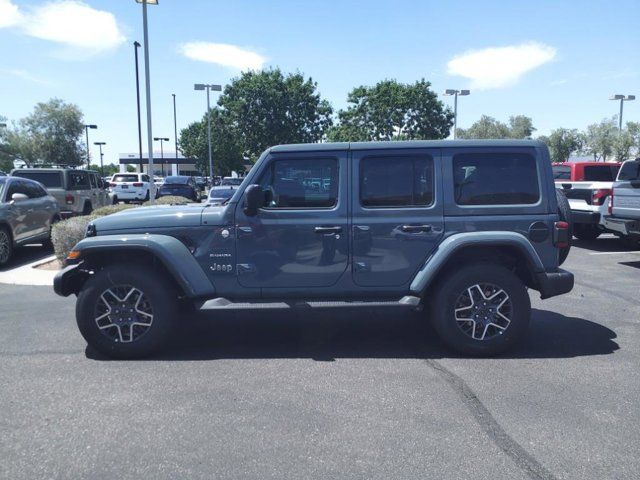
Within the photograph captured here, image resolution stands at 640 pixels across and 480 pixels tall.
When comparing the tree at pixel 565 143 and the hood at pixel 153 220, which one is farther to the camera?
the tree at pixel 565 143

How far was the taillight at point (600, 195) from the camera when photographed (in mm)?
11883

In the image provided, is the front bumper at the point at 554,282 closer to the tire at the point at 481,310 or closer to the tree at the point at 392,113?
the tire at the point at 481,310

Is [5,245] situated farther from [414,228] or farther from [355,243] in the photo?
[414,228]

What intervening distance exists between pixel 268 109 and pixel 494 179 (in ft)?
131

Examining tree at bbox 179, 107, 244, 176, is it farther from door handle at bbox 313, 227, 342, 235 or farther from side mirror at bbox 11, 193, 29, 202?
door handle at bbox 313, 227, 342, 235

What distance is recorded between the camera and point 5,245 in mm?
10422

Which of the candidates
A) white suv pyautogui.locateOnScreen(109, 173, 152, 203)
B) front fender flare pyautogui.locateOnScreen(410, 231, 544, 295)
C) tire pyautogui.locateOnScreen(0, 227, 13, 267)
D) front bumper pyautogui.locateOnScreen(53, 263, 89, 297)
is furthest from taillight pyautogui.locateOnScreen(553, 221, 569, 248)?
white suv pyautogui.locateOnScreen(109, 173, 152, 203)

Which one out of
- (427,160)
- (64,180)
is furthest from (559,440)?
(64,180)

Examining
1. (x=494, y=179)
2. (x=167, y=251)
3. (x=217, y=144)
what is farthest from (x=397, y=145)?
(x=217, y=144)

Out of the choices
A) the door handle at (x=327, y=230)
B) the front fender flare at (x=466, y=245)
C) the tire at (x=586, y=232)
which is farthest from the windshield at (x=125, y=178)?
the front fender flare at (x=466, y=245)

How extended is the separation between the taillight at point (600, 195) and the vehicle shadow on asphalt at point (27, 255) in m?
12.1

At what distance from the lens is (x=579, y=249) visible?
41.2ft

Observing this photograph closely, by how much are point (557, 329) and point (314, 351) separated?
9.18 ft

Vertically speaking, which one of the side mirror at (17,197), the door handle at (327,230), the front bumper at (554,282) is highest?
the side mirror at (17,197)
